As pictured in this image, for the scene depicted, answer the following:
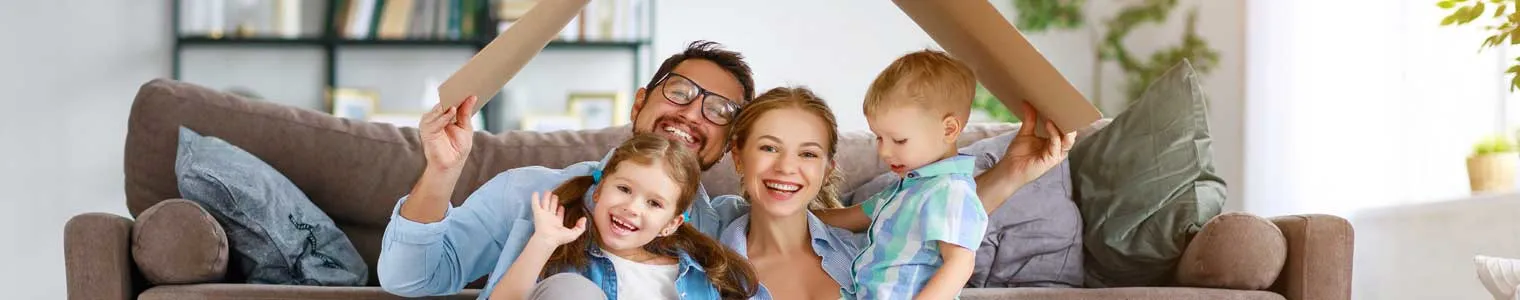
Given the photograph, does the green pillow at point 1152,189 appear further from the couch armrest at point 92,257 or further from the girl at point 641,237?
the couch armrest at point 92,257

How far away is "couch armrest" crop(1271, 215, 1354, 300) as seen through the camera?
236cm

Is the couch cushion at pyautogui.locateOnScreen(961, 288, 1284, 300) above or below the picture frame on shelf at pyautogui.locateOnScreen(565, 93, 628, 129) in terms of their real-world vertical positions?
below

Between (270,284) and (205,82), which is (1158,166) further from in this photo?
(205,82)

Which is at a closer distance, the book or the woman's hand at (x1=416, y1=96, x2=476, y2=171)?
the woman's hand at (x1=416, y1=96, x2=476, y2=171)

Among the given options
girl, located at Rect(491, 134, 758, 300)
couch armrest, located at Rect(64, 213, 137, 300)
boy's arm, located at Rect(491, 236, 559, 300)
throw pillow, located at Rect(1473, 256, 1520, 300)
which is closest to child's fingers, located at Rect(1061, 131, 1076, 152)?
girl, located at Rect(491, 134, 758, 300)

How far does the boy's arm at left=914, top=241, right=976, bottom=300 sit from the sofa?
63cm

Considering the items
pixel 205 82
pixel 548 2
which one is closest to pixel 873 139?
pixel 548 2

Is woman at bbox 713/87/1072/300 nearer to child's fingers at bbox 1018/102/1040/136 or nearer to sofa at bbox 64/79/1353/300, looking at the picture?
child's fingers at bbox 1018/102/1040/136

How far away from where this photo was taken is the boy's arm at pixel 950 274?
1695mm

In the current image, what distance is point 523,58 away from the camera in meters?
1.81

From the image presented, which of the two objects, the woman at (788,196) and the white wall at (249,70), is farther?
the white wall at (249,70)

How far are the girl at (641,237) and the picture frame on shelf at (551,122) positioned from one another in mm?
3528

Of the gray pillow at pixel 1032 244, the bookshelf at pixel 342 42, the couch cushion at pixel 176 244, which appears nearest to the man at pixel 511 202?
the couch cushion at pixel 176 244

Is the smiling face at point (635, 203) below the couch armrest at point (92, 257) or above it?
above
